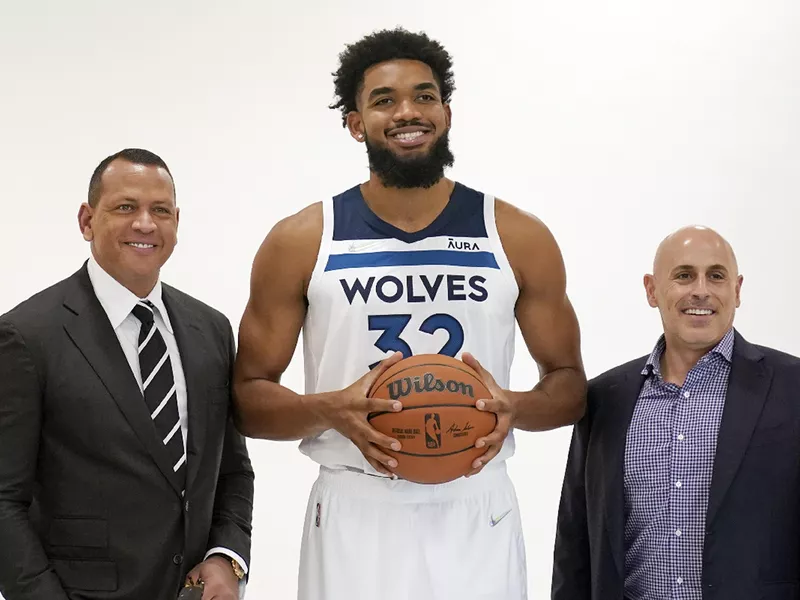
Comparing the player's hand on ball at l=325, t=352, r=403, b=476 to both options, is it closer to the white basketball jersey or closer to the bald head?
the white basketball jersey

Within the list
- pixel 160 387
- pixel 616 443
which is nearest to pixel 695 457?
pixel 616 443

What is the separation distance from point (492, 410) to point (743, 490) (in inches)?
19.7

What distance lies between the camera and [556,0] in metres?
3.51

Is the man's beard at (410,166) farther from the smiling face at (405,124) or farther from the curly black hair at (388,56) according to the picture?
the curly black hair at (388,56)

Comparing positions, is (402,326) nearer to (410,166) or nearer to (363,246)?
(363,246)

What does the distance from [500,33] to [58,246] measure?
1776 millimetres

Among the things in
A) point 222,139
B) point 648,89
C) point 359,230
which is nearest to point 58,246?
point 222,139

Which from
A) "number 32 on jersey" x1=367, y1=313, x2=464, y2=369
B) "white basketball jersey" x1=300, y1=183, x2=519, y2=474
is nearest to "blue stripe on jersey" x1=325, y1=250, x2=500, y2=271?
"white basketball jersey" x1=300, y1=183, x2=519, y2=474

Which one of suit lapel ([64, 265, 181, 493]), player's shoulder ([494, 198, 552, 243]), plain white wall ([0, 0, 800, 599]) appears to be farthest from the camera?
plain white wall ([0, 0, 800, 599])

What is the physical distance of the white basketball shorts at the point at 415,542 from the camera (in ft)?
6.34

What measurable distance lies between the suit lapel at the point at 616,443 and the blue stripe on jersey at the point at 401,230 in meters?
0.44

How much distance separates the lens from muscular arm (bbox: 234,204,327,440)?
201 centimetres

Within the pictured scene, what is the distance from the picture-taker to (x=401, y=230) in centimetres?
206

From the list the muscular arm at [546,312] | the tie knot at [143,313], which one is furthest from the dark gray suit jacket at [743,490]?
the tie knot at [143,313]
